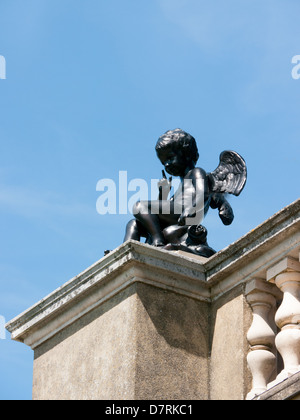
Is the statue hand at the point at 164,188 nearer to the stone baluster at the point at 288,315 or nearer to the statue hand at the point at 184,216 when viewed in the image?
the statue hand at the point at 184,216

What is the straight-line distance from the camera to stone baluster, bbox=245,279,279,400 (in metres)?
8.32

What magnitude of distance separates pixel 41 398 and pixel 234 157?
2.51 metres

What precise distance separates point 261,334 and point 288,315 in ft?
1.07

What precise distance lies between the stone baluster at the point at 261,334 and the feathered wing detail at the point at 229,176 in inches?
58.7

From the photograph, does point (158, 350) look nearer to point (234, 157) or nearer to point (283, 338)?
point (283, 338)

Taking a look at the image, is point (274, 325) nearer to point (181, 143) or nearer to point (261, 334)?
point (261, 334)

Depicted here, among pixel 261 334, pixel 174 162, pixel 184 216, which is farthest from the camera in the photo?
pixel 174 162

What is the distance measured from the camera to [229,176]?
1012 cm

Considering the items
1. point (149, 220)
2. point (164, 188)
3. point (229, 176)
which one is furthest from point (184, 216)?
point (229, 176)

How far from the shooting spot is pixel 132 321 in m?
A: 8.70

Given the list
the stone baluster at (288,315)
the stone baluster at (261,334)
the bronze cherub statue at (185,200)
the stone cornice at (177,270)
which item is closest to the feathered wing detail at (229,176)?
the bronze cherub statue at (185,200)

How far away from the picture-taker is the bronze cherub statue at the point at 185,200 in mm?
9602
